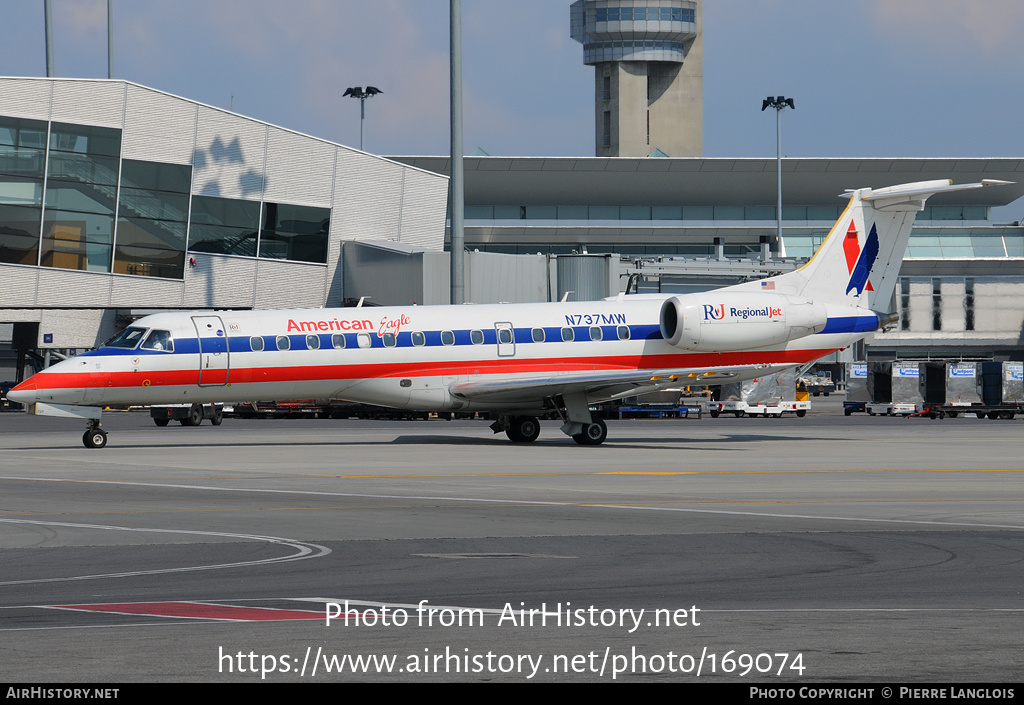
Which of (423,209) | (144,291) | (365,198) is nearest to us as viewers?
(144,291)

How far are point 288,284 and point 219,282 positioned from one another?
4267mm

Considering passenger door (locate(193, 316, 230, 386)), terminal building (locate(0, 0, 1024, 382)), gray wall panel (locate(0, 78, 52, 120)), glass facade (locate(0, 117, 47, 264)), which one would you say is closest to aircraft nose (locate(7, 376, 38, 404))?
passenger door (locate(193, 316, 230, 386))

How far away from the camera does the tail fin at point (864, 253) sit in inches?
1410

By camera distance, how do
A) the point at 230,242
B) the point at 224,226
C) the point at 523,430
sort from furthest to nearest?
the point at 230,242, the point at 224,226, the point at 523,430

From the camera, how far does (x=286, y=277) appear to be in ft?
230

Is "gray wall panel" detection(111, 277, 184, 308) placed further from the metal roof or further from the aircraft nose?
the metal roof

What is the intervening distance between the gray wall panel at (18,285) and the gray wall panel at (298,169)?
12947 millimetres

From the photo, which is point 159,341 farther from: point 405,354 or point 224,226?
point 224,226

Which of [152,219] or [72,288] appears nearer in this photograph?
[72,288]

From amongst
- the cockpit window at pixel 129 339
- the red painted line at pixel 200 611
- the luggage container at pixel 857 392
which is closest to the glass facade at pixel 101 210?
the luggage container at pixel 857 392

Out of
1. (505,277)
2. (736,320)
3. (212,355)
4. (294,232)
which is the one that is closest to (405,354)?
(212,355)

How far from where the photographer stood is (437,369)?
32438mm

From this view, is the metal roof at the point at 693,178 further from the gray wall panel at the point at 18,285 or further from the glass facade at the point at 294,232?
the gray wall panel at the point at 18,285

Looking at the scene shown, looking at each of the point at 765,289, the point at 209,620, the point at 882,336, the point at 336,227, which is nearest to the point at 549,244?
the point at 882,336
